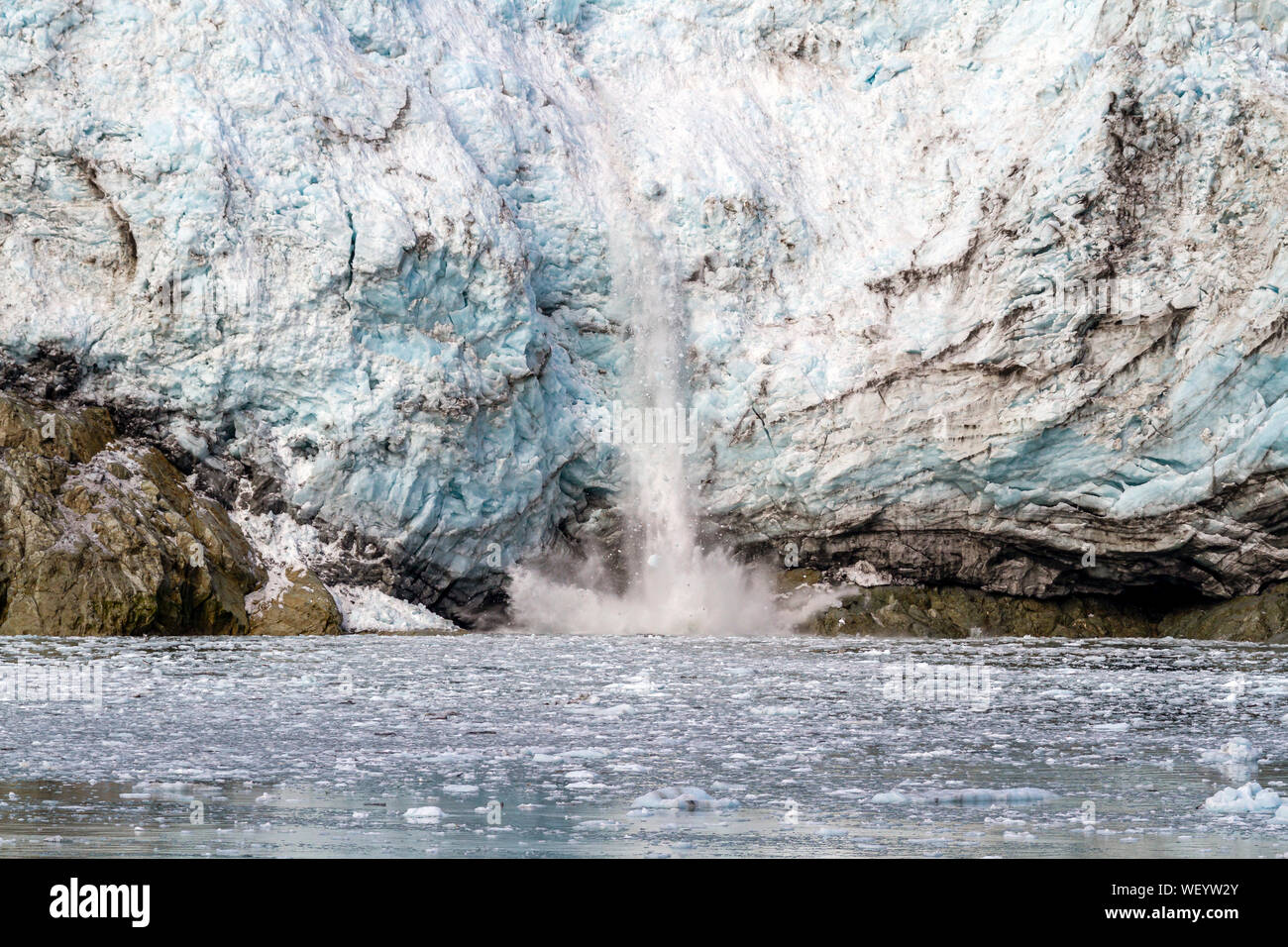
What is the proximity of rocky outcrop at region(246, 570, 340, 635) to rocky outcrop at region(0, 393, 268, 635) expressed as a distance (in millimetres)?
222

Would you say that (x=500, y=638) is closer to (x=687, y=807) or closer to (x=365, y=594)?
(x=365, y=594)

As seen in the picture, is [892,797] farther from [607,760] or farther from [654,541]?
[654,541]

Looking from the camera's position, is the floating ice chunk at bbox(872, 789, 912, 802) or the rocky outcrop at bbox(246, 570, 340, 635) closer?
the floating ice chunk at bbox(872, 789, 912, 802)

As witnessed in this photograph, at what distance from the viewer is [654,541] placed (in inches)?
1039

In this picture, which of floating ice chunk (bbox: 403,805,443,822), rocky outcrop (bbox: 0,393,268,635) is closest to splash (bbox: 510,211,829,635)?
rocky outcrop (bbox: 0,393,268,635)

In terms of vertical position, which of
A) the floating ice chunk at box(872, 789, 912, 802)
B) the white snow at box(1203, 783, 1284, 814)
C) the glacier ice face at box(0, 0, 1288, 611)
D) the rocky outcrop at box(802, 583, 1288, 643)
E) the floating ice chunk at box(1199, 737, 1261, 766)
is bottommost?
the rocky outcrop at box(802, 583, 1288, 643)

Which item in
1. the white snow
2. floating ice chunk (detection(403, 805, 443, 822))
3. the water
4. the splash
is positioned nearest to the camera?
the water

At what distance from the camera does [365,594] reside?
77.1 feet

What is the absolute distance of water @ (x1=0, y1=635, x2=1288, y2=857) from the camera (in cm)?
557

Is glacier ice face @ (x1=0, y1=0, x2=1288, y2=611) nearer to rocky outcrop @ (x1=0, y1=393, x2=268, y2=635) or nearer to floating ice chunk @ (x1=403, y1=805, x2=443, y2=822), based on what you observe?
rocky outcrop @ (x1=0, y1=393, x2=268, y2=635)

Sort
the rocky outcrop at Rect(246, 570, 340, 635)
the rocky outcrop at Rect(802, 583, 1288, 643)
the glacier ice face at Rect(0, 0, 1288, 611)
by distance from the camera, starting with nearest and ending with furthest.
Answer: the rocky outcrop at Rect(246, 570, 340, 635) → the glacier ice face at Rect(0, 0, 1288, 611) → the rocky outcrop at Rect(802, 583, 1288, 643)

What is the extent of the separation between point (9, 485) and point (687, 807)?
16.9 metres

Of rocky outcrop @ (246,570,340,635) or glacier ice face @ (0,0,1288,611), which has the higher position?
glacier ice face @ (0,0,1288,611)
